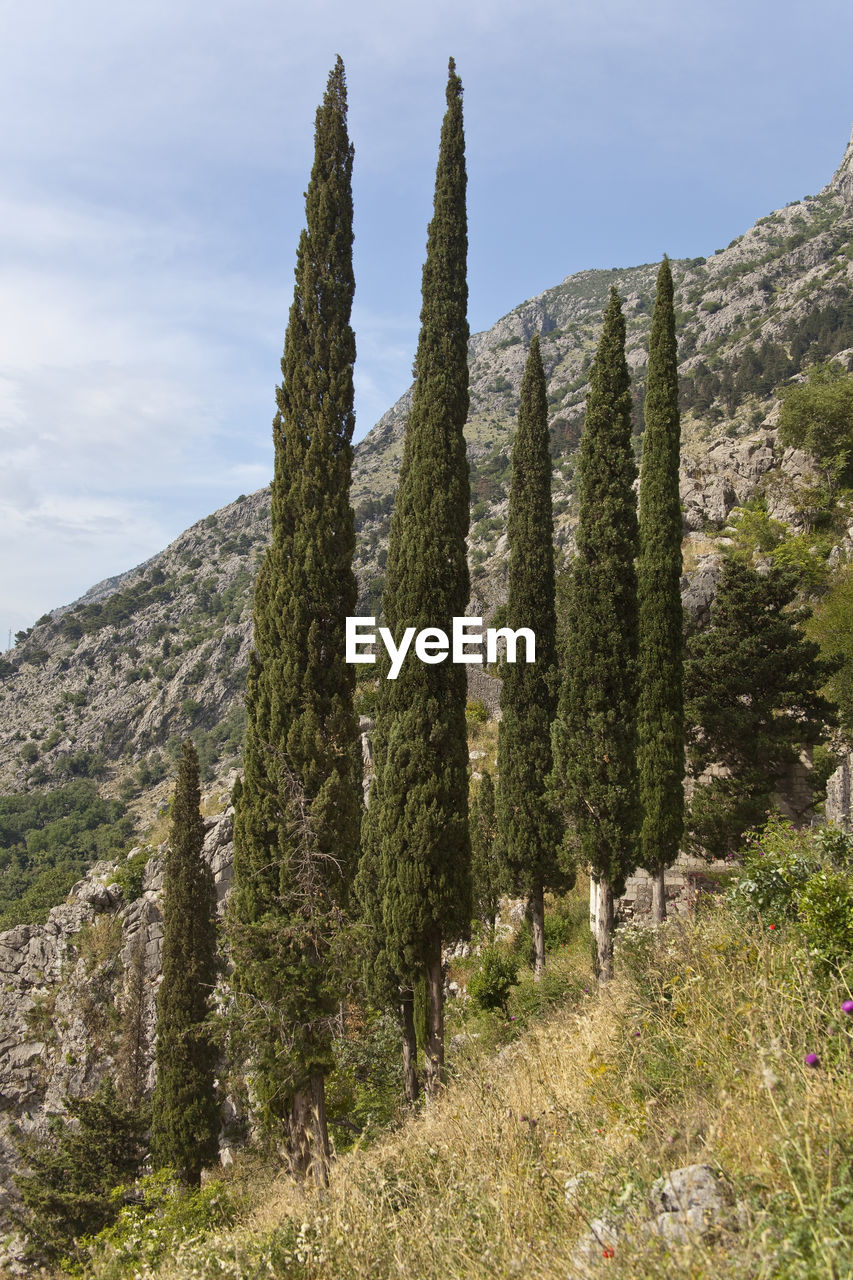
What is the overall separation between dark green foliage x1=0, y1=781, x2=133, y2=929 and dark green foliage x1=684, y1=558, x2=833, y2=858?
3690cm

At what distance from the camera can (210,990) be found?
17.8m

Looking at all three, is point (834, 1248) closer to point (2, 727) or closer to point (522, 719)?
point (522, 719)

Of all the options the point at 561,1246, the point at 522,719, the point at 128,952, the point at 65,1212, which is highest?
the point at 522,719

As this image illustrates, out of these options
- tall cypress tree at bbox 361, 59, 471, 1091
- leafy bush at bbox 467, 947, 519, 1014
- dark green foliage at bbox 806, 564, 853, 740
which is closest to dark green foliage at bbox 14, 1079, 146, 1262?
tall cypress tree at bbox 361, 59, 471, 1091

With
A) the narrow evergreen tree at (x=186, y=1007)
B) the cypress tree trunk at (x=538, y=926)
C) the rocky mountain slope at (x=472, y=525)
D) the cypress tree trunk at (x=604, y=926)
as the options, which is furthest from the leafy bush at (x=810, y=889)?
the rocky mountain slope at (x=472, y=525)

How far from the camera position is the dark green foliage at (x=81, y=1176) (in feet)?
49.4

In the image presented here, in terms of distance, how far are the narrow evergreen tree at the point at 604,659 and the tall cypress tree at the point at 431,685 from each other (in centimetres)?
262

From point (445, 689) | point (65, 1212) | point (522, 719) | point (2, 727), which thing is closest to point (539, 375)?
point (522, 719)

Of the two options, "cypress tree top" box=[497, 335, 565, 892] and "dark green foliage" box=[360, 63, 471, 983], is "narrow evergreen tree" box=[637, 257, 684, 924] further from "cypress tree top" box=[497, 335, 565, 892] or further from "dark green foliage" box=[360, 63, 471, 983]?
"dark green foliage" box=[360, 63, 471, 983]

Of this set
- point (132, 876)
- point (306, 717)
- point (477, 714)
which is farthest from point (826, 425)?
point (132, 876)

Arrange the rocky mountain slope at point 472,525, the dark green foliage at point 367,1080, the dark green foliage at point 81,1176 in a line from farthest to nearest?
the rocky mountain slope at point 472,525 → the dark green foliage at point 81,1176 → the dark green foliage at point 367,1080

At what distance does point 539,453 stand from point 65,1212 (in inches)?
760

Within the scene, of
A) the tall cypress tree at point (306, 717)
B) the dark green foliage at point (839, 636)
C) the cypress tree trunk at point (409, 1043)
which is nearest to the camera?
the tall cypress tree at point (306, 717)

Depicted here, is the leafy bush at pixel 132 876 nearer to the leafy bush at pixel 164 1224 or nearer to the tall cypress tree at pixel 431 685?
the leafy bush at pixel 164 1224
